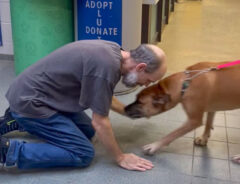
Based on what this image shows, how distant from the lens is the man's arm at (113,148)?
89.3 inches

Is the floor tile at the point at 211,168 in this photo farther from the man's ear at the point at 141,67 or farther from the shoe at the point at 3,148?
the shoe at the point at 3,148

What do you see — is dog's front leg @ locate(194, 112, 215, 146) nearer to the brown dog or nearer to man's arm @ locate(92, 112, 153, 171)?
the brown dog

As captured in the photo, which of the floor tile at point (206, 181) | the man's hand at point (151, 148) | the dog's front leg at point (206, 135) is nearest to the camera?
the floor tile at point (206, 181)

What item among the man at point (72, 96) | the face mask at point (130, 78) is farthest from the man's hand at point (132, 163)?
the face mask at point (130, 78)

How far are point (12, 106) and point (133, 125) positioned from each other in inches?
41.7

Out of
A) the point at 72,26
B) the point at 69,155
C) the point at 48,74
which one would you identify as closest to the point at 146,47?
the point at 48,74

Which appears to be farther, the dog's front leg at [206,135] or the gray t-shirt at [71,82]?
the dog's front leg at [206,135]

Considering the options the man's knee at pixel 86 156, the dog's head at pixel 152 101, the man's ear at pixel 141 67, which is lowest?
the man's knee at pixel 86 156

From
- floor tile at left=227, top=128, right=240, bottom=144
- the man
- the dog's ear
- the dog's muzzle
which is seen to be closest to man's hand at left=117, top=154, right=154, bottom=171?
the man

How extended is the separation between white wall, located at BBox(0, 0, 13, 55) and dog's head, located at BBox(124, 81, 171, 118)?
2.39 metres

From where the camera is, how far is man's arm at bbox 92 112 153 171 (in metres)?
2.27

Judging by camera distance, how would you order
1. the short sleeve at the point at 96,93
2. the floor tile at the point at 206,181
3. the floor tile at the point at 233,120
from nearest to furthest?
the short sleeve at the point at 96,93, the floor tile at the point at 206,181, the floor tile at the point at 233,120

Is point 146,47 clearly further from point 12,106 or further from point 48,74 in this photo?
point 12,106

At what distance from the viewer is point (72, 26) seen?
3.66 metres
